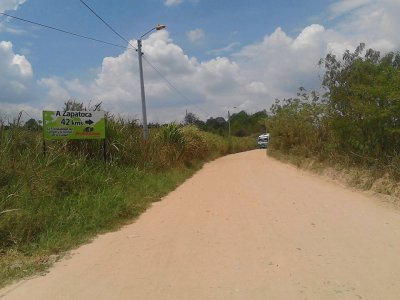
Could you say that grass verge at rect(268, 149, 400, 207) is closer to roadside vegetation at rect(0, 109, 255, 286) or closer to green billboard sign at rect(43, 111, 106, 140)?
roadside vegetation at rect(0, 109, 255, 286)

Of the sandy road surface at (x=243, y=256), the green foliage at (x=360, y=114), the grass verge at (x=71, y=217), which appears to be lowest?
the sandy road surface at (x=243, y=256)

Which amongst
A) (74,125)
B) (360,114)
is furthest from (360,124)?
(74,125)

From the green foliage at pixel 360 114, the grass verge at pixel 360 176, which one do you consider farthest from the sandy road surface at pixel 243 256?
the green foliage at pixel 360 114

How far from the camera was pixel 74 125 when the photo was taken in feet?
48.2

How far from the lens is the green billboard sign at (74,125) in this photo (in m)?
14.1

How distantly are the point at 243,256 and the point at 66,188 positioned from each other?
19.0ft

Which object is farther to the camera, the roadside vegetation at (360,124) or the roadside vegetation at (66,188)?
the roadside vegetation at (360,124)

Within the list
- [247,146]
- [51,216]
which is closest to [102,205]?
[51,216]

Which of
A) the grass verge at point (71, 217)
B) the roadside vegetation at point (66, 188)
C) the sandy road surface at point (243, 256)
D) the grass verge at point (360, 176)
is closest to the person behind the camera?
the sandy road surface at point (243, 256)

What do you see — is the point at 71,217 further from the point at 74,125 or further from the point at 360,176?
the point at 360,176

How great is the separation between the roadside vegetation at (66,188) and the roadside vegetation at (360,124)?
18.8 ft

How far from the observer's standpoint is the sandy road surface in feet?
17.5

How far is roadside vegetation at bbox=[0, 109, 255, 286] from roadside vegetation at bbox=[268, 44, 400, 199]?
5.72 metres

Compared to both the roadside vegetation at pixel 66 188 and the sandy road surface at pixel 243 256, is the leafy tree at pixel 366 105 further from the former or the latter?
the roadside vegetation at pixel 66 188
